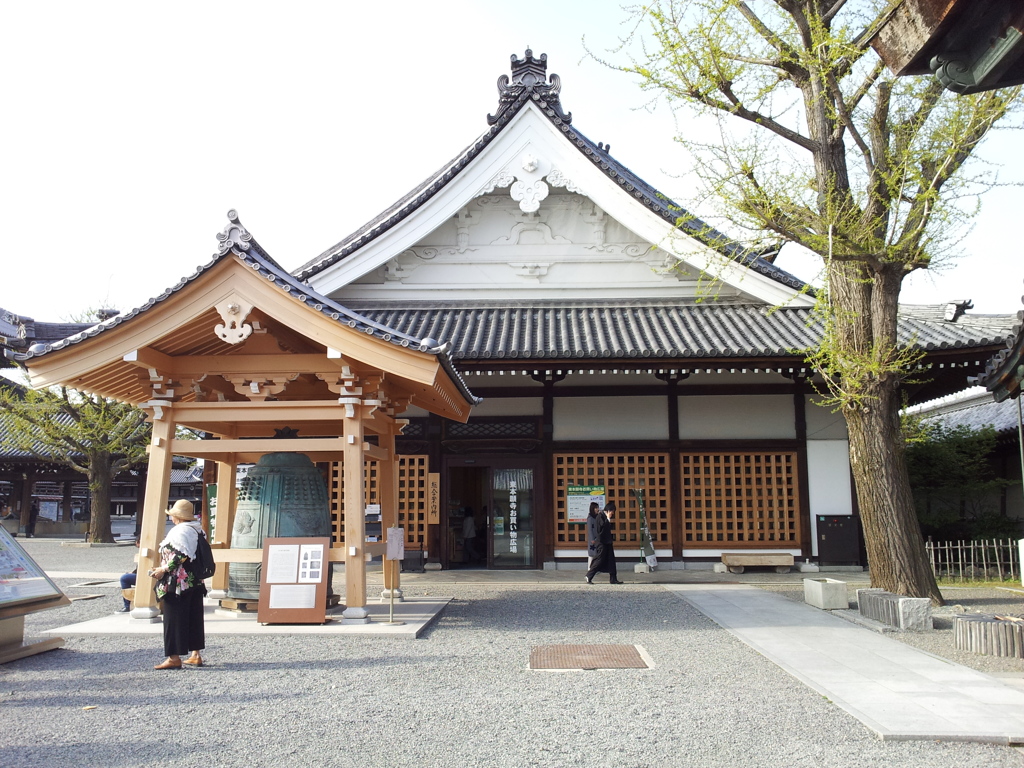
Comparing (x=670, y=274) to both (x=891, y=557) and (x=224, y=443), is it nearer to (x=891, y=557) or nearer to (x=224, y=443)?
(x=891, y=557)

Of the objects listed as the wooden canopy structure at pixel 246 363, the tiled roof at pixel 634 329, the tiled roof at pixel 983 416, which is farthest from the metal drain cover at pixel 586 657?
the tiled roof at pixel 983 416

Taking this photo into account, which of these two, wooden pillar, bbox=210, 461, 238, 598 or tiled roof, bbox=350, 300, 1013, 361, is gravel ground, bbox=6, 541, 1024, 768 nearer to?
wooden pillar, bbox=210, 461, 238, 598

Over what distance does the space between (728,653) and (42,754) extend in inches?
204

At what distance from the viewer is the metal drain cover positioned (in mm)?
6078

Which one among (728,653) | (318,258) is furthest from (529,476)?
(728,653)

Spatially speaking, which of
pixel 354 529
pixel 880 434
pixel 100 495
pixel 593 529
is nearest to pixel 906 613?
pixel 880 434

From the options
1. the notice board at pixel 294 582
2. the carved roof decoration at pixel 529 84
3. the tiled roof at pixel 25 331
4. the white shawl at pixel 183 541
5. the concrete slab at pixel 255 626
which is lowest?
the concrete slab at pixel 255 626

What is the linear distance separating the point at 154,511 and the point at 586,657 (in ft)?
15.7

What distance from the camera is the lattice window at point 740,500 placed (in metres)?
13.3

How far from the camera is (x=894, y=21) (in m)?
3.39

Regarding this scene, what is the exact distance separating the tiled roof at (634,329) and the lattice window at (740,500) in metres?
2.24

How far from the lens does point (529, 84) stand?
51.5 feet

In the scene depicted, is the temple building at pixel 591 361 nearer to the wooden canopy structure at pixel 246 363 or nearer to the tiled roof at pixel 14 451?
the wooden canopy structure at pixel 246 363

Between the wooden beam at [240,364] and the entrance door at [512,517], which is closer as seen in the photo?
the wooden beam at [240,364]
